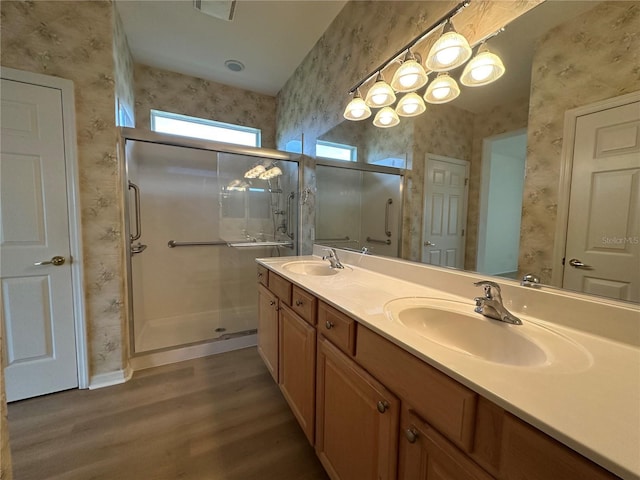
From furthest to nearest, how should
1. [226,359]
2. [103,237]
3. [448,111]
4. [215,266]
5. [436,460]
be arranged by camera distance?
1. [215,266]
2. [226,359]
3. [103,237]
4. [448,111]
5. [436,460]

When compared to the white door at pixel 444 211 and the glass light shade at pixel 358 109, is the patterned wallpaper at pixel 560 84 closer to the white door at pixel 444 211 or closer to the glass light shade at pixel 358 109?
the white door at pixel 444 211

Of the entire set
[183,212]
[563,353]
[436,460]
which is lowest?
[436,460]

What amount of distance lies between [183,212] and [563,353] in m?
3.13

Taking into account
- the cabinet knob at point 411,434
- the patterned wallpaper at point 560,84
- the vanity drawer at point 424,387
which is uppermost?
the patterned wallpaper at point 560,84

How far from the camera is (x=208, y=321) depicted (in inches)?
111

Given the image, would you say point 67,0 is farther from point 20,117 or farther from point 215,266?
point 215,266

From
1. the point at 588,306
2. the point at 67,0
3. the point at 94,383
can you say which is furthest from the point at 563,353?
the point at 67,0

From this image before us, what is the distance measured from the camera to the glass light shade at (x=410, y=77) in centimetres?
127

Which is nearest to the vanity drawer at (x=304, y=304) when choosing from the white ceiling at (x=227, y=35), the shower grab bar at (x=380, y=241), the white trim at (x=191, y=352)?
the shower grab bar at (x=380, y=241)

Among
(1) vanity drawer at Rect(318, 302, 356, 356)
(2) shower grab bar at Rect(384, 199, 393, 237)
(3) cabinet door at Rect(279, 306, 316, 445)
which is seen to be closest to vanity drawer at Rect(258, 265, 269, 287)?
(3) cabinet door at Rect(279, 306, 316, 445)

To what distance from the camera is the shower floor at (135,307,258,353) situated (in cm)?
232

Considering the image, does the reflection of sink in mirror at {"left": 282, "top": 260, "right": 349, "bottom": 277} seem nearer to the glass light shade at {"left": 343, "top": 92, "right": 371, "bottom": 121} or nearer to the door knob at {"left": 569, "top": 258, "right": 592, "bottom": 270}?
the glass light shade at {"left": 343, "top": 92, "right": 371, "bottom": 121}

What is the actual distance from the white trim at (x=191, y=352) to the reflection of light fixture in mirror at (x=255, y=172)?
159 cm

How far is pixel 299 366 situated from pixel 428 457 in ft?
2.56
